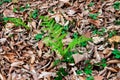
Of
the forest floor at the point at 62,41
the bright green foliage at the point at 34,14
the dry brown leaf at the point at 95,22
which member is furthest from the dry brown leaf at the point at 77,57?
the bright green foliage at the point at 34,14

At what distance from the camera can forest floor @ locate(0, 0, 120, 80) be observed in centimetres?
346

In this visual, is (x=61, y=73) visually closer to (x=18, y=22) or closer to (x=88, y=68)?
(x=88, y=68)

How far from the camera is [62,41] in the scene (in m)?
3.84

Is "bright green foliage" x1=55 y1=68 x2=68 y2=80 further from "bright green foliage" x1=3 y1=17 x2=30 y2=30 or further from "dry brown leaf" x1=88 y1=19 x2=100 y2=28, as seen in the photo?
"bright green foliage" x1=3 y1=17 x2=30 y2=30

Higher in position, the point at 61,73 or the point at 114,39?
the point at 114,39

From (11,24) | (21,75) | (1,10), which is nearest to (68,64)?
(21,75)

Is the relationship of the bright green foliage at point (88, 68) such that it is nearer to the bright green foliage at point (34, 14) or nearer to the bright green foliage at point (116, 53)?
the bright green foliage at point (116, 53)

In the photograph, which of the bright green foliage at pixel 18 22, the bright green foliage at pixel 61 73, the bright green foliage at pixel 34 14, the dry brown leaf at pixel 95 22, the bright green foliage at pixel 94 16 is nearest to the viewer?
the bright green foliage at pixel 61 73

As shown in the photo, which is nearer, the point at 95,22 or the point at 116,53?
the point at 116,53

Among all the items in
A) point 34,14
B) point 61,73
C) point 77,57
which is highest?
point 34,14

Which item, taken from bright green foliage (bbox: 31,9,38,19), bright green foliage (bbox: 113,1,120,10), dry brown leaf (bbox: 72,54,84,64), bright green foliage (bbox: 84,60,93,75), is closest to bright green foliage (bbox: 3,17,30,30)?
bright green foliage (bbox: 31,9,38,19)

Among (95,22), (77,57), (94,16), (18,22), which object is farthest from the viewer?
(18,22)

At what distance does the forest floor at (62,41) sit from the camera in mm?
3455

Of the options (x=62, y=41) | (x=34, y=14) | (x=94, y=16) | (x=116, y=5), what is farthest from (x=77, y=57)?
(x=34, y=14)
